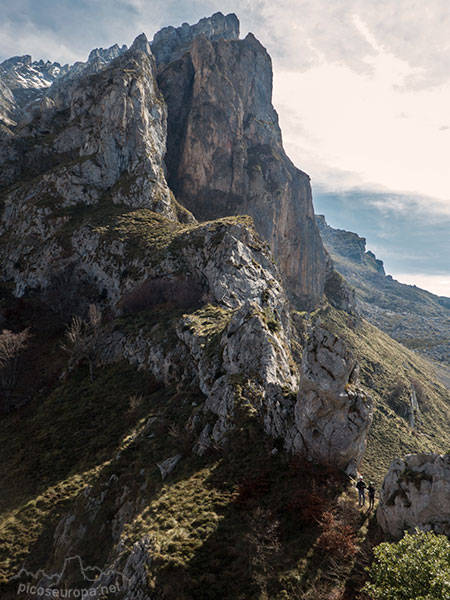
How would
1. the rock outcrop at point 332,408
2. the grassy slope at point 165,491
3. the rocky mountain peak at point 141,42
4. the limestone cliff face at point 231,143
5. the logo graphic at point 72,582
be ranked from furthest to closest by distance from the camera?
the rocky mountain peak at point 141,42 < the limestone cliff face at point 231,143 < the rock outcrop at point 332,408 < the logo graphic at point 72,582 < the grassy slope at point 165,491

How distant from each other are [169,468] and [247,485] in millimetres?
7287

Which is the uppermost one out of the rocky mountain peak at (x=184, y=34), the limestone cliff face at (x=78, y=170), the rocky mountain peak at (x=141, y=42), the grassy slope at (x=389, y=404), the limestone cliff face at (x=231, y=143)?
the rocky mountain peak at (x=184, y=34)

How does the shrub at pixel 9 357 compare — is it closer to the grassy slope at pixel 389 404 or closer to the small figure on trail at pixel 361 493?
the small figure on trail at pixel 361 493

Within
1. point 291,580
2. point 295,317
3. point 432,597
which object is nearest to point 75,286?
point 291,580

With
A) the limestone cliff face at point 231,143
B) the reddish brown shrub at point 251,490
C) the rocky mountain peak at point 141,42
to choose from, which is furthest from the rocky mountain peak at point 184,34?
the reddish brown shrub at point 251,490

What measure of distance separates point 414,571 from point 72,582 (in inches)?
773

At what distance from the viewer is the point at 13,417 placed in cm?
3544

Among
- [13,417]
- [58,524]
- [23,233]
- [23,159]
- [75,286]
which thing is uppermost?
[23,159]

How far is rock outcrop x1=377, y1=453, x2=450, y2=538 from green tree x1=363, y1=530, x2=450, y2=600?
15.3ft

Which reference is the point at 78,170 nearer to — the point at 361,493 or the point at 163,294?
the point at 163,294

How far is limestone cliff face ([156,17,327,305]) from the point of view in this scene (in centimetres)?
12175

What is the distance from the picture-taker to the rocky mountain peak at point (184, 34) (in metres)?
182

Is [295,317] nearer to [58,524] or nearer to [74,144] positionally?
[74,144]

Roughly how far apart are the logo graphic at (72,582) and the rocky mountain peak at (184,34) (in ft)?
768
